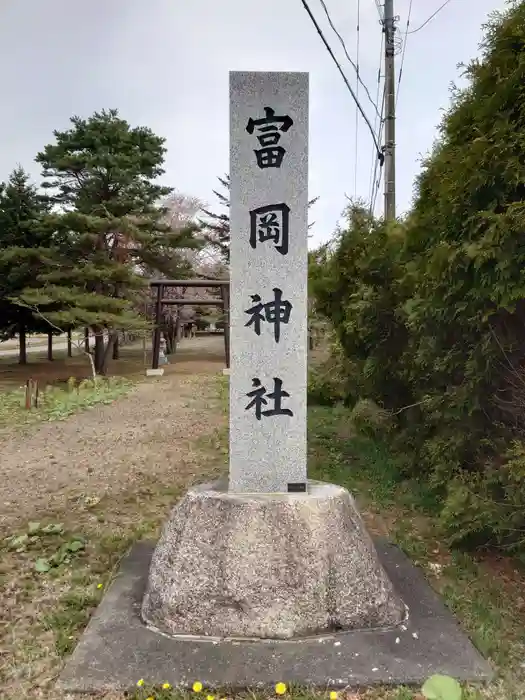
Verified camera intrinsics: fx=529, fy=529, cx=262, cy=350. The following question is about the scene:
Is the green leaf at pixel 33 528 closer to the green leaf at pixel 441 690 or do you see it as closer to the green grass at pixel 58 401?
the green leaf at pixel 441 690

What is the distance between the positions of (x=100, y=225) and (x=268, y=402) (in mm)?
11717

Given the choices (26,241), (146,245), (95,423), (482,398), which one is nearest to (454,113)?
(482,398)

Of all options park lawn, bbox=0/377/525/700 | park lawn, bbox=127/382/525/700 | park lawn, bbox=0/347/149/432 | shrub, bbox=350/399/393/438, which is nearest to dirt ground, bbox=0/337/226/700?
park lawn, bbox=0/377/525/700

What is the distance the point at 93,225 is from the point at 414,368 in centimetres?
1066

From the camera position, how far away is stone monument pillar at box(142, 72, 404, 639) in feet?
8.36

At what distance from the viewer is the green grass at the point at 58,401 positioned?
8.66m

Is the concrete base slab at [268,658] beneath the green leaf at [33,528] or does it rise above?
above

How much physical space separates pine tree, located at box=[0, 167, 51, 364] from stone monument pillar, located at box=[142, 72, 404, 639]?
42.8 ft

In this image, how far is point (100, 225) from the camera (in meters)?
13.2

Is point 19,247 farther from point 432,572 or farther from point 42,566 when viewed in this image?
point 432,572

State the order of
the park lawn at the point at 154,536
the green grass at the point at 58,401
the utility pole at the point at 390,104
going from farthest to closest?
the green grass at the point at 58,401 → the utility pole at the point at 390,104 → the park lawn at the point at 154,536

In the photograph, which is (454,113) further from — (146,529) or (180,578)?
(146,529)

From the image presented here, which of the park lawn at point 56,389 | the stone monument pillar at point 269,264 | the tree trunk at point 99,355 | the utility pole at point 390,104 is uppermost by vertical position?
the utility pole at point 390,104

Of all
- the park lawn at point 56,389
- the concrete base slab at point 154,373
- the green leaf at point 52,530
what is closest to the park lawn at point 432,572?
the green leaf at point 52,530
